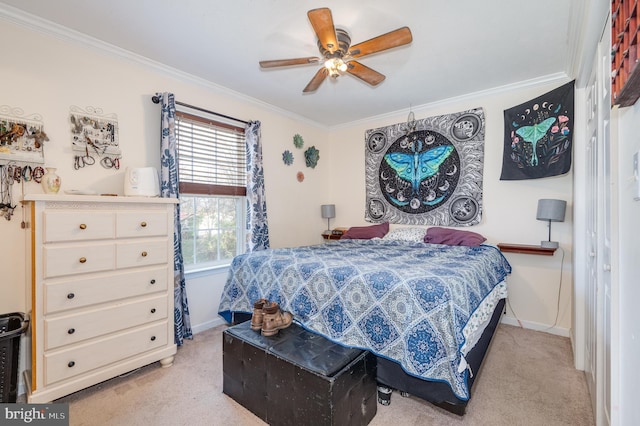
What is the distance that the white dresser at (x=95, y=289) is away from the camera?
1.73m

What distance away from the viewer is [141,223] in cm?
212

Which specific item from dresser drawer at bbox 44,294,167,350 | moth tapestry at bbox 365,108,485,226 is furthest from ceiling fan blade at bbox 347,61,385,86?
dresser drawer at bbox 44,294,167,350

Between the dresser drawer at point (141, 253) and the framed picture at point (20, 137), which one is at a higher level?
the framed picture at point (20, 137)

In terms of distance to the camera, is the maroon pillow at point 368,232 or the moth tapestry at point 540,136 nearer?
the moth tapestry at point 540,136

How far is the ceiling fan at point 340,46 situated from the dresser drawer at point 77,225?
1.55m

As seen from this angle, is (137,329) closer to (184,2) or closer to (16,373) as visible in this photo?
(16,373)

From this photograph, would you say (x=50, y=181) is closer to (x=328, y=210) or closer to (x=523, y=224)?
(x=328, y=210)

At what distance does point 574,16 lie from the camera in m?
1.98

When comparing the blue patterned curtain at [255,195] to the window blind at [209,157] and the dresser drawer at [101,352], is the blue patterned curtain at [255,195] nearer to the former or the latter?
the window blind at [209,157]

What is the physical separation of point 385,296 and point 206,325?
218 cm

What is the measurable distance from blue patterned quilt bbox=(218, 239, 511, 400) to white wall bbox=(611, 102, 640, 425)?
575mm

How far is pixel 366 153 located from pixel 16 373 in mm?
3932

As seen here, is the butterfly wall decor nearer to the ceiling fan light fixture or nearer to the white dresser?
the ceiling fan light fixture

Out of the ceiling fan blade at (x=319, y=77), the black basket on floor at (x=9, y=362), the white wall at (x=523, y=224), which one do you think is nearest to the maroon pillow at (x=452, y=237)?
the white wall at (x=523, y=224)
